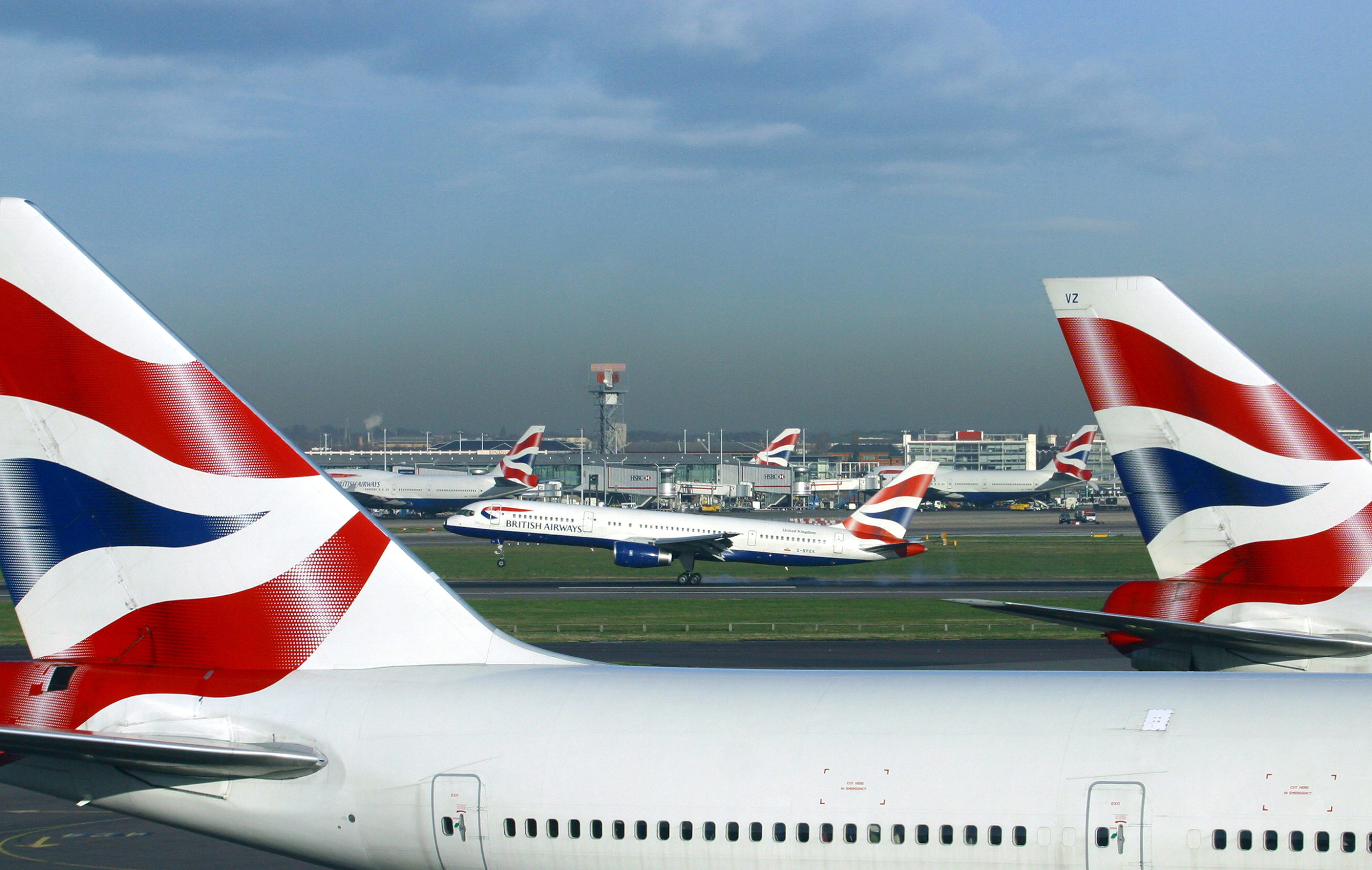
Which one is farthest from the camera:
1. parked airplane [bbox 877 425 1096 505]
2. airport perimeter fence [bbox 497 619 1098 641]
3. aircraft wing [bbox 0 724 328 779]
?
parked airplane [bbox 877 425 1096 505]

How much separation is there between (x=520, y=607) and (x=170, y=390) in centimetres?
3752

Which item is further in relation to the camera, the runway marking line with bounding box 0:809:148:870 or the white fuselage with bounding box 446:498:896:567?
the white fuselage with bounding box 446:498:896:567

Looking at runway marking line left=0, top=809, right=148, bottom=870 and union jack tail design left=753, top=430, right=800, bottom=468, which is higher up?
union jack tail design left=753, top=430, right=800, bottom=468

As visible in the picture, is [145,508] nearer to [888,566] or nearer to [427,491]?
[888,566]

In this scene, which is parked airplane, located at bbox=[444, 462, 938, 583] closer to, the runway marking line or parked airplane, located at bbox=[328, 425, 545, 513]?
the runway marking line

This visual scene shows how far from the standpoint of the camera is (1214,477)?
14484mm

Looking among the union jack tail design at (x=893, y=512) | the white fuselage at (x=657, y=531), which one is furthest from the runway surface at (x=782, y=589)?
→ the union jack tail design at (x=893, y=512)

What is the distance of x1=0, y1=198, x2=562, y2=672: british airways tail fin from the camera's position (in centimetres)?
1027

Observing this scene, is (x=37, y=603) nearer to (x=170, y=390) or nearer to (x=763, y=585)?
(x=170, y=390)

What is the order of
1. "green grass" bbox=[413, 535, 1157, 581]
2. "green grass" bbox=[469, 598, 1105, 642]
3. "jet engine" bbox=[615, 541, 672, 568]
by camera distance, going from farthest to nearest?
"green grass" bbox=[413, 535, 1157, 581], "jet engine" bbox=[615, 541, 672, 568], "green grass" bbox=[469, 598, 1105, 642]

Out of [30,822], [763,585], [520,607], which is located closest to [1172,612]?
[30,822]

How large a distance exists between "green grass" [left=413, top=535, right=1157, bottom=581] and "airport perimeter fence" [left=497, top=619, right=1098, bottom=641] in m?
20.0

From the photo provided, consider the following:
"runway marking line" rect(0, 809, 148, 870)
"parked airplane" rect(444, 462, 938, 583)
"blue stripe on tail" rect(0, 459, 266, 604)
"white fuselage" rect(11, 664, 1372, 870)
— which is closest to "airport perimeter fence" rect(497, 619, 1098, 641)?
"parked airplane" rect(444, 462, 938, 583)

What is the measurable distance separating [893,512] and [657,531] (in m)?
12.3
